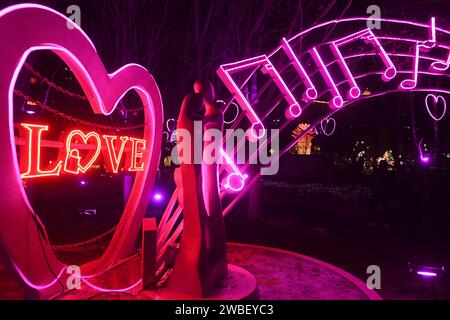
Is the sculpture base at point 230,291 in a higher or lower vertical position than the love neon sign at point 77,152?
lower

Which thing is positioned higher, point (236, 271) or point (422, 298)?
point (236, 271)

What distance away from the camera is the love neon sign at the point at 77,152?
4.24 m

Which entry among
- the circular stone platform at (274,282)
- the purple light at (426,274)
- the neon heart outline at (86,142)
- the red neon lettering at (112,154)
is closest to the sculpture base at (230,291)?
the circular stone platform at (274,282)

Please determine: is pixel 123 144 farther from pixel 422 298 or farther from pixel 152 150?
pixel 422 298

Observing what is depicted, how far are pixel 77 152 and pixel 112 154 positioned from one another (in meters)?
0.99

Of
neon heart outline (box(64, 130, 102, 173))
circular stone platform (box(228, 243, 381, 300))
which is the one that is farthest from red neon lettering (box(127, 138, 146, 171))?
circular stone platform (box(228, 243, 381, 300))

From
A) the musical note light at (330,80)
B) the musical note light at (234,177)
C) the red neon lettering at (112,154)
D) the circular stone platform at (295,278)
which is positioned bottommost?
the circular stone platform at (295,278)

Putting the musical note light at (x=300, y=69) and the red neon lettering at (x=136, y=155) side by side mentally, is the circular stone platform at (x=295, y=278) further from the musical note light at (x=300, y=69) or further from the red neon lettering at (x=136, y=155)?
the musical note light at (x=300, y=69)

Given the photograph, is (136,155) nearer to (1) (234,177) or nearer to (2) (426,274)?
(1) (234,177)

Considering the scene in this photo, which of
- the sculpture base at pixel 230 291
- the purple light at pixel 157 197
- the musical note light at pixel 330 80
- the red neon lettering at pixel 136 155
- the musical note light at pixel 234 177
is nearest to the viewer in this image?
the sculpture base at pixel 230 291

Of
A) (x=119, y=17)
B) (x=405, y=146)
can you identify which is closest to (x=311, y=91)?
(x=119, y=17)

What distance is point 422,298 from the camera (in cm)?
586

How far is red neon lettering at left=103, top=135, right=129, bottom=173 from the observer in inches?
240
